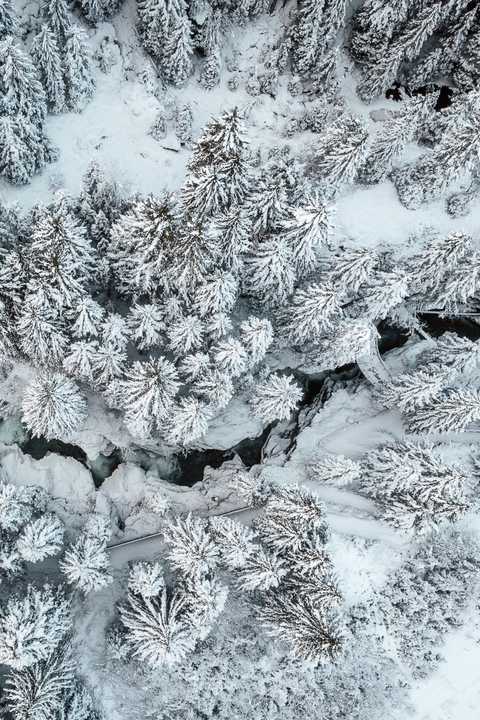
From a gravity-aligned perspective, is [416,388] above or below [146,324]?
above

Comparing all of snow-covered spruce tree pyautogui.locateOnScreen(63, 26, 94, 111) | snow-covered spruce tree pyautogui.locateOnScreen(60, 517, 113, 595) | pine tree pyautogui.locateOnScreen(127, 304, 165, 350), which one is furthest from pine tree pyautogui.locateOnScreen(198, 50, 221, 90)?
snow-covered spruce tree pyautogui.locateOnScreen(60, 517, 113, 595)

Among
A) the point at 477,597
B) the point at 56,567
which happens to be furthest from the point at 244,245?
the point at 477,597

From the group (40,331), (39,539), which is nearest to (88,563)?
(39,539)

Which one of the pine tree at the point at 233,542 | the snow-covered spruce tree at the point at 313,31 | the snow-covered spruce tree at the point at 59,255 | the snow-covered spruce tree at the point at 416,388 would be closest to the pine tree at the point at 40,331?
the snow-covered spruce tree at the point at 59,255

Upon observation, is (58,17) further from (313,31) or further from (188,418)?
(188,418)

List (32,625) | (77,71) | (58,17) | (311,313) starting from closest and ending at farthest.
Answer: (32,625) < (311,313) < (58,17) < (77,71)

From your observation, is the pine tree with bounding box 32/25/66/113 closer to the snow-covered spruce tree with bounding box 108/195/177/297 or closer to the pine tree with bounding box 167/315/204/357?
the snow-covered spruce tree with bounding box 108/195/177/297

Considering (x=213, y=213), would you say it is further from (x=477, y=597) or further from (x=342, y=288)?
(x=477, y=597)
